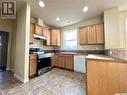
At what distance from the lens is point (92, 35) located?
4.48 metres

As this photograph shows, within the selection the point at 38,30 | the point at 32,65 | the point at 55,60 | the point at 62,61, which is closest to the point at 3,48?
the point at 38,30

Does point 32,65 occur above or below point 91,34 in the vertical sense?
below

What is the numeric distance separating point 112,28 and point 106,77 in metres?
2.73

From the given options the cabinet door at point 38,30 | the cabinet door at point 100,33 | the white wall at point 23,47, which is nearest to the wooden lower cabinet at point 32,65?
the white wall at point 23,47

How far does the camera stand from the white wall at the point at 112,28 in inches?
151

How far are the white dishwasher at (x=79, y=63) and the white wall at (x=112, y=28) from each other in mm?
1202

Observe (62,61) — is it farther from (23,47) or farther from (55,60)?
(23,47)

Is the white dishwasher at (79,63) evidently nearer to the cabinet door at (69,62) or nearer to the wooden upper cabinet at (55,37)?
the cabinet door at (69,62)

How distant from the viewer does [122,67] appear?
167 cm

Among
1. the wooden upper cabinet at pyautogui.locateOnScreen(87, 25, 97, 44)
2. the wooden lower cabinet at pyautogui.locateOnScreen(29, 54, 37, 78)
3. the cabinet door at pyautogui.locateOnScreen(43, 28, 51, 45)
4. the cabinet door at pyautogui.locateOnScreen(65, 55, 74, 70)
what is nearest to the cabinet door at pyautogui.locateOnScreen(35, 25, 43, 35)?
the cabinet door at pyautogui.locateOnScreen(43, 28, 51, 45)

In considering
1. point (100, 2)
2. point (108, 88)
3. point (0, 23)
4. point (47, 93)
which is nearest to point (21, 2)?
point (0, 23)

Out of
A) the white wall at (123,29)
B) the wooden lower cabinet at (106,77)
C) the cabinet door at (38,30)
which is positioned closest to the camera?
the wooden lower cabinet at (106,77)

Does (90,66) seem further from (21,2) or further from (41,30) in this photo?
(41,30)

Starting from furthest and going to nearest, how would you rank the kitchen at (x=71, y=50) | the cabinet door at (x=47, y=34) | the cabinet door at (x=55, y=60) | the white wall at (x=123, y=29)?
1. the cabinet door at (x=55, y=60)
2. the cabinet door at (x=47, y=34)
3. the white wall at (x=123, y=29)
4. the kitchen at (x=71, y=50)
